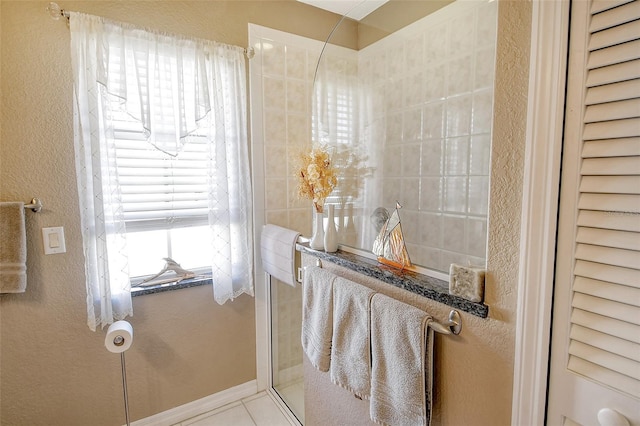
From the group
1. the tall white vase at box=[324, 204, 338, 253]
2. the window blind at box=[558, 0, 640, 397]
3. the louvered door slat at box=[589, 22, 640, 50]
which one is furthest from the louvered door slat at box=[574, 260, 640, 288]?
the tall white vase at box=[324, 204, 338, 253]

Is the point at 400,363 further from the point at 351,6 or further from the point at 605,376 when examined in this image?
the point at 351,6

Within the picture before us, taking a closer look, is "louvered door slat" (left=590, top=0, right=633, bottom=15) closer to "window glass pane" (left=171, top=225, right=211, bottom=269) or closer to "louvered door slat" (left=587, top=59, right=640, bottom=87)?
"louvered door slat" (left=587, top=59, right=640, bottom=87)

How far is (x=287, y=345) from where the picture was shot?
2.13m

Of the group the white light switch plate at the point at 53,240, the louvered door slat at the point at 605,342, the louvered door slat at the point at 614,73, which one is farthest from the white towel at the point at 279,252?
the louvered door slat at the point at 614,73

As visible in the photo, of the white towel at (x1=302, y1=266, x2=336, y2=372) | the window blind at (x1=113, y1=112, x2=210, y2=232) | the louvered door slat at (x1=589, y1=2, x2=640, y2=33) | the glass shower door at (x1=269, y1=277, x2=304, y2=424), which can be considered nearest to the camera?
the louvered door slat at (x1=589, y1=2, x2=640, y2=33)

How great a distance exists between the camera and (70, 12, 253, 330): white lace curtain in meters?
1.54

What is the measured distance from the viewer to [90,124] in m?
1.54

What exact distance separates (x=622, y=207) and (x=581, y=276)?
0.54 feet

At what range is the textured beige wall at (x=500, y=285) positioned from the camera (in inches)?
29.9

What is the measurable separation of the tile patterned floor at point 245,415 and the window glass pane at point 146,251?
0.97 m

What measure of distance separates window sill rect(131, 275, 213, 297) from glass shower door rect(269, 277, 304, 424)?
0.43 m

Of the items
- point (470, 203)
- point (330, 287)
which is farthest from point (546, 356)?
point (470, 203)

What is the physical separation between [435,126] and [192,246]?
1.60 m

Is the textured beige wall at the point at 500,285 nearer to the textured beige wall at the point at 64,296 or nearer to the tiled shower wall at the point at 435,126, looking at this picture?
the tiled shower wall at the point at 435,126
